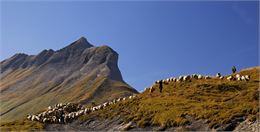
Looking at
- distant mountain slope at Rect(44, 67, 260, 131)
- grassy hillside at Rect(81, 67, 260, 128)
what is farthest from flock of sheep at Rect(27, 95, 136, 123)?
grassy hillside at Rect(81, 67, 260, 128)

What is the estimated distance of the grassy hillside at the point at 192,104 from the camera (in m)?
58.7

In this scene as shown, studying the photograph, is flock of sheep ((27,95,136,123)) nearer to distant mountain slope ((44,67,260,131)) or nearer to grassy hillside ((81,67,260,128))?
distant mountain slope ((44,67,260,131))

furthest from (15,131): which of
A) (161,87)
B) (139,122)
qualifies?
(161,87)

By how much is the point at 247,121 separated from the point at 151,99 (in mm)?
28970

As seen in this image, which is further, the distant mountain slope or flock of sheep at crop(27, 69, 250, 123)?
flock of sheep at crop(27, 69, 250, 123)

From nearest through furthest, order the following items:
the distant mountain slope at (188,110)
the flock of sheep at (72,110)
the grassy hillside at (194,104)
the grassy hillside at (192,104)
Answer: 1. the distant mountain slope at (188,110)
2. the grassy hillside at (192,104)
3. the grassy hillside at (194,104)
4. the flock of sheep at (72,110)

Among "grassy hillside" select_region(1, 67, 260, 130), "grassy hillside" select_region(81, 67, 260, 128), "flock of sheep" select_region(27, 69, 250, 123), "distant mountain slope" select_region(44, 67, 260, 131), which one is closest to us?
"distant mountain slope" select_region(44, 67, 260, 131)

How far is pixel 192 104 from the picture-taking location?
68500 millimetres

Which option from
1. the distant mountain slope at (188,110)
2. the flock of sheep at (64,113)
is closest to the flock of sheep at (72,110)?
the flock of sheep at (64,113)

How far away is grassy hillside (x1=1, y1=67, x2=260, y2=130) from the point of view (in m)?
58.7

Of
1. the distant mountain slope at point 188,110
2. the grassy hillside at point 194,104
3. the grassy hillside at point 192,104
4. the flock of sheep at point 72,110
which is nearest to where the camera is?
the distant mountain slope at point 188,110

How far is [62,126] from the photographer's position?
77.3 meters

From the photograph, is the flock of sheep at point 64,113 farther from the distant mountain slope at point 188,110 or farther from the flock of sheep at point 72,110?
the distant mountain slope at point 188,110

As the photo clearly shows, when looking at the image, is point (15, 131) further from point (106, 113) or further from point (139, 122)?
point (139, 122)
